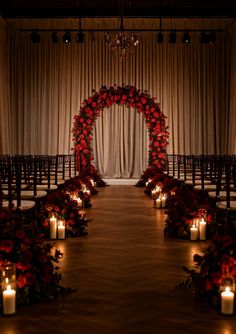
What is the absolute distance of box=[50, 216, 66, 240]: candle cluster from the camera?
20.4 feet

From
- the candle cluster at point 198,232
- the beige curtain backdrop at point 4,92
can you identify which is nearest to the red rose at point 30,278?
the candle cluster at point 198,232

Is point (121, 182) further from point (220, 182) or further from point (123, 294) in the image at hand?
point (123, 294)

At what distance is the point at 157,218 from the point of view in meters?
7.94

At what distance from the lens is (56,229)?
6.23m

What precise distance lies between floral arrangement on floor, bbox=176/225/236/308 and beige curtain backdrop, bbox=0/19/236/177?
12573mm

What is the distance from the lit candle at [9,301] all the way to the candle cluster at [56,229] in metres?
2.69

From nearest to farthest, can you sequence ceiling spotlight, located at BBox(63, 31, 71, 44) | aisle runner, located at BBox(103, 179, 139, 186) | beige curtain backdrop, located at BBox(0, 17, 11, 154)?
ceiling spotlight, located at BBox(63, 31, 71, 44), beige curtain backdrop, located at BBox(0, 17, 11, 154), aisle runner, located at BBox(103, 179, 139, 186)

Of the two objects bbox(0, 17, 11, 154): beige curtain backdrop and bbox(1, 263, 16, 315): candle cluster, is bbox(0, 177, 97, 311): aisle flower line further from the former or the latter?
bbox(0, 17, 11, 154): beige curtain backdrop

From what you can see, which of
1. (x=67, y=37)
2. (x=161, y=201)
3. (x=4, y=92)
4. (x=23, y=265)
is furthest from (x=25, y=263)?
(x=4, y=92)

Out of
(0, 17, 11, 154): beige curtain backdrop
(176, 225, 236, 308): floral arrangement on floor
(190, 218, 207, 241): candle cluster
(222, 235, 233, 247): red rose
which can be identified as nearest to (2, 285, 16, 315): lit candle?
(176, 225, 236, 308): floral arrangement on floor

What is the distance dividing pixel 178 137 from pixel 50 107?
3680mm

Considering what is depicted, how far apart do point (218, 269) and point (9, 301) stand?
1.30 metres
